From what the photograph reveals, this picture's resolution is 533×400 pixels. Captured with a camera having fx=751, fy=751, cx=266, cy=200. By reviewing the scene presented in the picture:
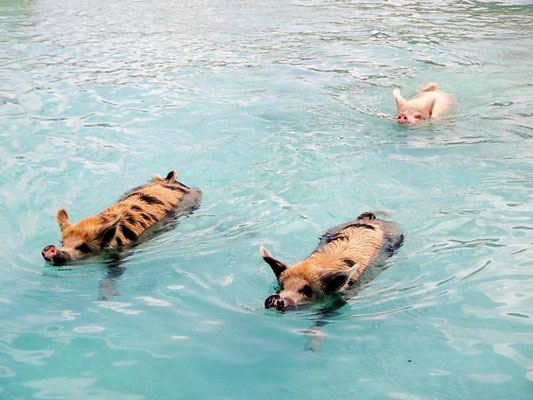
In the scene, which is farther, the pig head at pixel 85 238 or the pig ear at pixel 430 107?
the pig ear at pixel 430 107

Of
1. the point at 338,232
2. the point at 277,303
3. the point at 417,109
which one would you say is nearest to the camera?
the point at 277,303

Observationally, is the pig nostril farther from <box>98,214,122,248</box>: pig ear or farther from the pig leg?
Answer: <box>98,214,122,248</box>: pig ear

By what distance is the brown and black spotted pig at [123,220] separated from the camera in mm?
6742

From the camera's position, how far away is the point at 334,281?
19.1 feet

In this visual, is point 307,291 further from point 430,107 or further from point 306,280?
point 430,107

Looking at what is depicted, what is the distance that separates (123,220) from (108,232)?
47 cm

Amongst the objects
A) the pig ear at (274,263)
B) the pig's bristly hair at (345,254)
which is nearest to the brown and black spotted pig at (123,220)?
the pig ear at (274,263)

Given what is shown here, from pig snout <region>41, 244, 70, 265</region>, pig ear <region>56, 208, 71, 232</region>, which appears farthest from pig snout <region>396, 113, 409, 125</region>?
pig snout <region>41, 244, 70, 265</region>

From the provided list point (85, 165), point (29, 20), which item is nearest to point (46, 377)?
point (85, 165)

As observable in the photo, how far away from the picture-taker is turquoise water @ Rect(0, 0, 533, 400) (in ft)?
16.7

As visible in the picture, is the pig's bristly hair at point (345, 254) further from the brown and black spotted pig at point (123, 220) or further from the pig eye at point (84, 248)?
the pig eye at point (84, 248)

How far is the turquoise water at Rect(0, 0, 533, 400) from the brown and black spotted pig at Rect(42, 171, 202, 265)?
195 millimetres

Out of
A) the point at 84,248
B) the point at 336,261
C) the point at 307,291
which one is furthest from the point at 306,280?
the point at 84,248

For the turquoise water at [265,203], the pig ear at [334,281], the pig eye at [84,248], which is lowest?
the turquoise water at [265,203]
